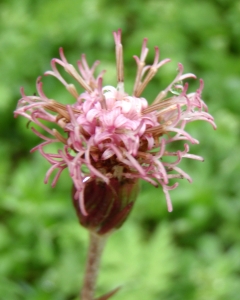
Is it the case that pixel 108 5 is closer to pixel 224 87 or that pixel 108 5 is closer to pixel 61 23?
pixel 61 23

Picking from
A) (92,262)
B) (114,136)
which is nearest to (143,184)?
(92,262)

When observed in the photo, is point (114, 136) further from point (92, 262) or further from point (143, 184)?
point (143, 184)

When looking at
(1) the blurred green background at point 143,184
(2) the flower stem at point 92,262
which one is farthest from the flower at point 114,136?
(1) the blurred green background at point 143,184

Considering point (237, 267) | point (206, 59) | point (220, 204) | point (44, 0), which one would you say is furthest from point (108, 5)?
point (237, 267)

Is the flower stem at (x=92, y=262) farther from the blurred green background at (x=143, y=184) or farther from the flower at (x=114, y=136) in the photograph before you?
the blurred green background at (x=143, y=184)

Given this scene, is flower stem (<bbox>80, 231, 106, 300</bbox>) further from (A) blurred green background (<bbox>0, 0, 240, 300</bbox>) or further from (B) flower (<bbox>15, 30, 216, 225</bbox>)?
→ (A) blurred green background (<bbox>0, 0, 240, 300</bbox>)

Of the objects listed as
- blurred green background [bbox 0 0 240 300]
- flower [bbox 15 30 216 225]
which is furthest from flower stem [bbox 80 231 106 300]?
blurred green background [bbox 0 0 240 300]

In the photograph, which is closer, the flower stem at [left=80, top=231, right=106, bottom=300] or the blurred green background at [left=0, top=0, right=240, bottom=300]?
the flower stem at [left=80, top=231, right=106, bottom=300]
